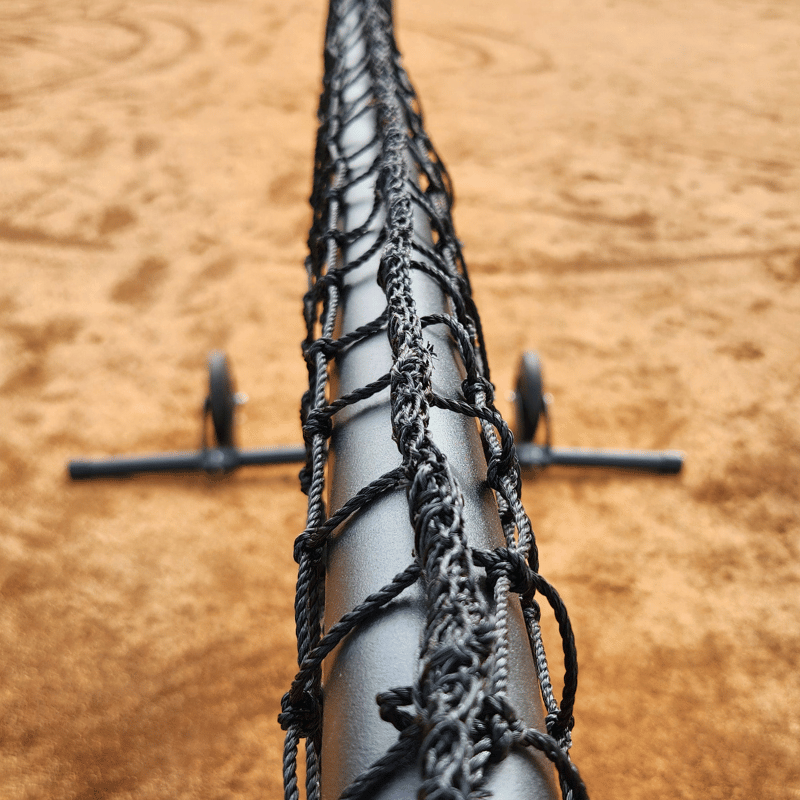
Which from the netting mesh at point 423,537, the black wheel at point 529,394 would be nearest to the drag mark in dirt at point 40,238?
the black wheel at point 529,394

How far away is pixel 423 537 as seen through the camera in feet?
1.08

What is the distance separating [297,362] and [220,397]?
14.1 inches

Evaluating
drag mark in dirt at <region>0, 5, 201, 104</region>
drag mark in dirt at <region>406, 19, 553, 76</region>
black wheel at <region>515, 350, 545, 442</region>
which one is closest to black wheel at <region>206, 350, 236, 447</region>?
black wheel at <region>515, 350, 545, 442</region>

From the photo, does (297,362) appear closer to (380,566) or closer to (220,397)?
(220,397)

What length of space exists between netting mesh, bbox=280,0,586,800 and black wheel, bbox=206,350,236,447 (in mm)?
608

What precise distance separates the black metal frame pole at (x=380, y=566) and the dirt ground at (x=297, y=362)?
71 cm

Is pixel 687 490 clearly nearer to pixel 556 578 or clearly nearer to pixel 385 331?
pixel 556 578

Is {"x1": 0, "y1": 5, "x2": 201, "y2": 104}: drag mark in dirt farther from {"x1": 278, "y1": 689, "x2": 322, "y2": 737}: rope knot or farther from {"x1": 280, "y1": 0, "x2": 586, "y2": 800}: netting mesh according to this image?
{"x1": 278, "y1": 689, "x2": 322, "y2": 737}: rope knot

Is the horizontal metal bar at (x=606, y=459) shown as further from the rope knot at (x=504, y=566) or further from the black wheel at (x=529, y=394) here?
the rope knot at (x=504, y=566)

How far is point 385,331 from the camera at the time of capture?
1.78 ft

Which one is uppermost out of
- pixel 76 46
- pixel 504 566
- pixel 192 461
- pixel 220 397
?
pixel 76 46

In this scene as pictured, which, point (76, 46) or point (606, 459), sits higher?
point (76, 46)

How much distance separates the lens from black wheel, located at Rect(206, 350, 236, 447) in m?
1.36

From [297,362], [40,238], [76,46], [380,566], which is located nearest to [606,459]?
[297,362]
